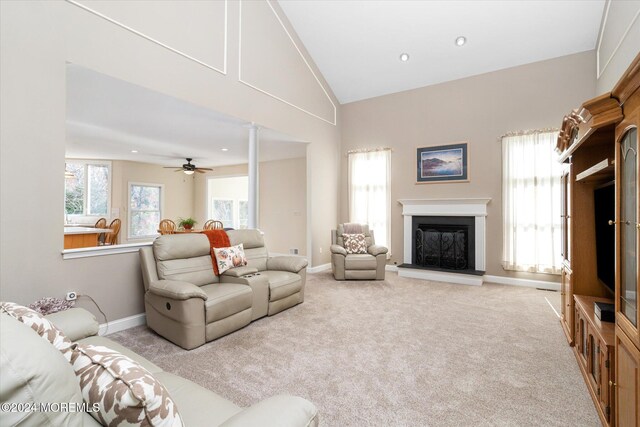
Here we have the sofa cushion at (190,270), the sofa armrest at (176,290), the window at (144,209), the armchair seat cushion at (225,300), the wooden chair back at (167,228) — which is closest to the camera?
the sofa armrest at (176,290)

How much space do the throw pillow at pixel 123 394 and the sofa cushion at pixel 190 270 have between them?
90.7 inches

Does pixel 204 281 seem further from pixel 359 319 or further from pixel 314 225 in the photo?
pixel 314 225

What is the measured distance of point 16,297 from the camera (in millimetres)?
2328

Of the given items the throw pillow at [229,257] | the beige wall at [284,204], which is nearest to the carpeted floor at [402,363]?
the throw pillow at [229,257]

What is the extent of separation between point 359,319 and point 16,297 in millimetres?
3046

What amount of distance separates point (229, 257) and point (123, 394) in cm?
273

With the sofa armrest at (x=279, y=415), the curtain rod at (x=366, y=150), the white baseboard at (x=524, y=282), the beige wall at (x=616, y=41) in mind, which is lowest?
the white baseboard at (x=524, y=282)

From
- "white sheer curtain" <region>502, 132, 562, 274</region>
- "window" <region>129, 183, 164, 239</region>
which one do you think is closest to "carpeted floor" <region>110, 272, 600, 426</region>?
"white sheer curtain" <region>502, 132, 562, 274</region>

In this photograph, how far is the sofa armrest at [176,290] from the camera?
2562 mm

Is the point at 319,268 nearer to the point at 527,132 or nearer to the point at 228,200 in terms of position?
the point at 527,132

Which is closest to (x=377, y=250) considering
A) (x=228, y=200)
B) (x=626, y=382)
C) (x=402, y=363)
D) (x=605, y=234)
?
(x=402, y=363)

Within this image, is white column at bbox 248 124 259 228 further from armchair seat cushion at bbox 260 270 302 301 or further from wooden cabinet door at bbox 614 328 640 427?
wooden cabinet door at bbox 614 328 640 427

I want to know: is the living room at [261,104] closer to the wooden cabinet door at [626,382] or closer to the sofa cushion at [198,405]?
the wooden cabinet door at [626,382]

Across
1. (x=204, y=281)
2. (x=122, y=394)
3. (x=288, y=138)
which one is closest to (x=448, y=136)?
(x=288, y=138)
